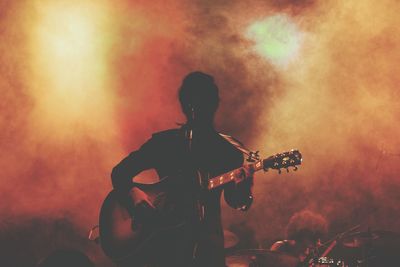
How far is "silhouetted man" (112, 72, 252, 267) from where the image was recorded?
2699 millimetres

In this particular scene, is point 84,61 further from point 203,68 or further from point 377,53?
point 377,53

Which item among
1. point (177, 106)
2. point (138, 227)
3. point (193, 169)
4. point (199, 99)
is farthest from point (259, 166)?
point (177, 106)

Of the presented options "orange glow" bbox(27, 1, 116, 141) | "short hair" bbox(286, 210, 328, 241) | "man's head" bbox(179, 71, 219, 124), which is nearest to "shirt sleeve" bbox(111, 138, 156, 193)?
"man's head" bbox(179, 71, 219, 124)

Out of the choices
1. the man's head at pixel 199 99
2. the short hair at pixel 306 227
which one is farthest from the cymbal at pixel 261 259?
the short hair at pixel 306 227

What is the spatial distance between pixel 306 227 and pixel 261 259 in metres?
1.81

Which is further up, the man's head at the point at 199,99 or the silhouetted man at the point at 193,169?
the man's head at the point at 199,99

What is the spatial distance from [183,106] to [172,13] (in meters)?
3.97

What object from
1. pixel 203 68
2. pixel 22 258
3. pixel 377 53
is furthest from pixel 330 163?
pixel 22 258

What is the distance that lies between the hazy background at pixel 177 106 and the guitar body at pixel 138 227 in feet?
9.96

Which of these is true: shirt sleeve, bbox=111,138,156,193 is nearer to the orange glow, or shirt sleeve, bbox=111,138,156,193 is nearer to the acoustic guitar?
the acoustic guitar

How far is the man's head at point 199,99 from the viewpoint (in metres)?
3.02

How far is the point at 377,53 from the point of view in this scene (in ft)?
20.4

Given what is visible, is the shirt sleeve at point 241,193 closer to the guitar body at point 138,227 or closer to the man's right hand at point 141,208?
the guitar body at point 138,227

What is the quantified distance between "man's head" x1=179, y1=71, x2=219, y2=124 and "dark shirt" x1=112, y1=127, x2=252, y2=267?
0.36 feet
